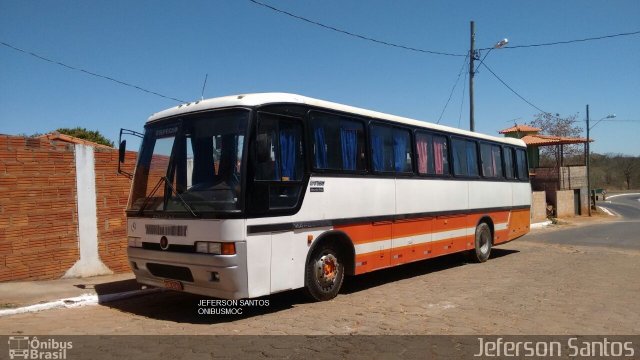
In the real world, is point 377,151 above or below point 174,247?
above

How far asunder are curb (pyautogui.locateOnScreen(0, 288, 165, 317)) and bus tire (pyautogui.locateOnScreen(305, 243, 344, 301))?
2.94 meters

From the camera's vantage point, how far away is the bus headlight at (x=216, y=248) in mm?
6094

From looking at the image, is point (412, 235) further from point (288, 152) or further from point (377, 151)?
point (288, 152)

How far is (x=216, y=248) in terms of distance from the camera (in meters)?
6.15

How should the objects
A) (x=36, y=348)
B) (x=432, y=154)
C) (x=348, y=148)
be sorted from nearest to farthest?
(x=36, y=348) < (x=348, y=148) < (x=432, y=154)

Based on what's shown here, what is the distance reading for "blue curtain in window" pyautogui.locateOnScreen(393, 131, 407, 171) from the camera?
9188mm

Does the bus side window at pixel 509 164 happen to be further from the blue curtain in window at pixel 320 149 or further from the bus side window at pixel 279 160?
the bus side window at pixel 279 160

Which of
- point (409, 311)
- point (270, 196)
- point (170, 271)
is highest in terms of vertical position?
point (270, 196)

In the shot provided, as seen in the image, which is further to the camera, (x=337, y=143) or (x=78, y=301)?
(x=337, y=143)

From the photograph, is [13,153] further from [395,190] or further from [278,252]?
[395,190]

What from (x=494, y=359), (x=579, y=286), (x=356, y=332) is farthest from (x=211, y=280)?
(x=579, y=286)

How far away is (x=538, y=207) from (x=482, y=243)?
59.7ft

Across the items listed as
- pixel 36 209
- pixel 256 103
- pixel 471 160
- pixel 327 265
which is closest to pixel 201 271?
pixel 327 265

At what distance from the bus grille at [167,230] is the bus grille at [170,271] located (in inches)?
17.2
